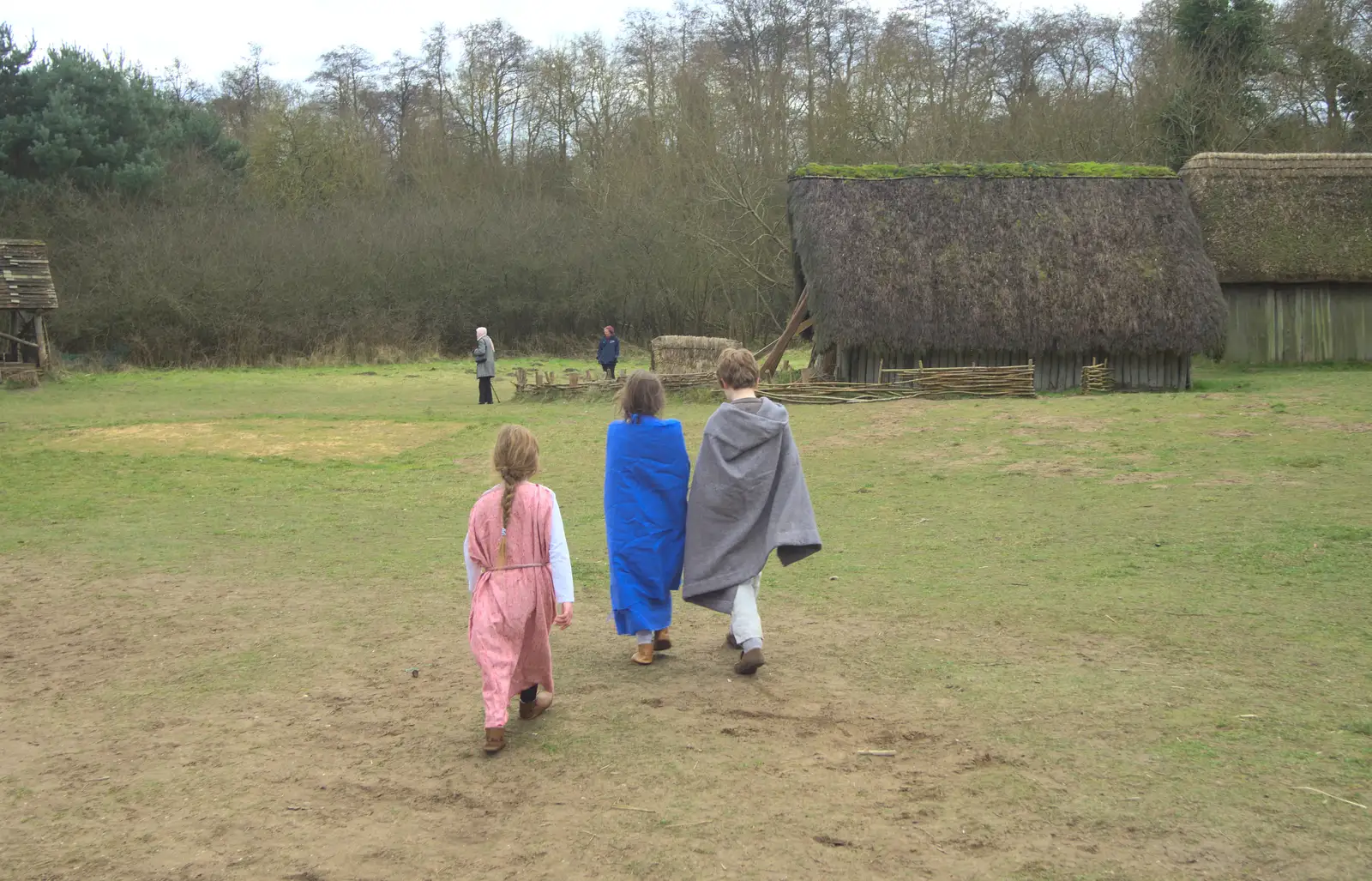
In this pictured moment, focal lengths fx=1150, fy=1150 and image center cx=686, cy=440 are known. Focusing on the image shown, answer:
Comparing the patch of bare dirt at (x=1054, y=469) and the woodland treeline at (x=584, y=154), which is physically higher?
the woodland treeline at (x=584, y=154)

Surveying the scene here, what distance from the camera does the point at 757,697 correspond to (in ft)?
17.6

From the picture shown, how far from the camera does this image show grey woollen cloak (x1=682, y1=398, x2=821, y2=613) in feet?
18.7

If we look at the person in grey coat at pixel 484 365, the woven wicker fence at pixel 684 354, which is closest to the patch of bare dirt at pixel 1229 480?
the woven wicker fence at pixel 684 354

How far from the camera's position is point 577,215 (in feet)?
134

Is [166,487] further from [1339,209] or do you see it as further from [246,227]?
[246,227]

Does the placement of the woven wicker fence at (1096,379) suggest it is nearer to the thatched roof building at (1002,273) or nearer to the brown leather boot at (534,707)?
the thatched roof building at (1002,273)

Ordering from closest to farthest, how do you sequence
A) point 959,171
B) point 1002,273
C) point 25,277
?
point 1002,273, point 959,171, point 25,277

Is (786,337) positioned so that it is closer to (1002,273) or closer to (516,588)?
(1002,273)

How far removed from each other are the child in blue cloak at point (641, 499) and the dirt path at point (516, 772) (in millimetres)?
409

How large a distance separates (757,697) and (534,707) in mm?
1042

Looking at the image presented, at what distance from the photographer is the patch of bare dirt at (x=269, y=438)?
49.4 feet

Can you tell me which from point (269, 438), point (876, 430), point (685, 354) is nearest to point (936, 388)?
point (876, 430)

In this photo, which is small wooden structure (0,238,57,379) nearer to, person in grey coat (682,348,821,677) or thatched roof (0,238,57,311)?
thatched roof (0,238,57,311)

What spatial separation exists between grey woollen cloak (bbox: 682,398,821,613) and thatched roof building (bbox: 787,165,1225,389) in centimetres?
1438
